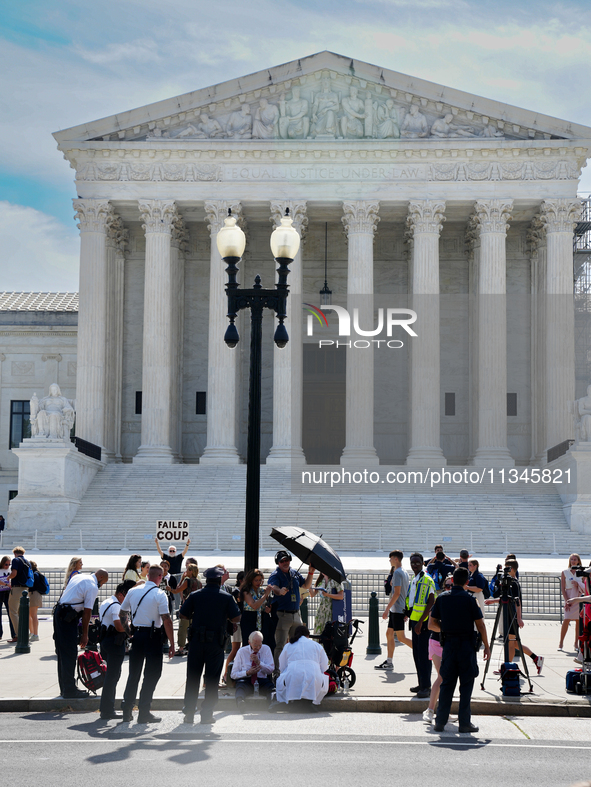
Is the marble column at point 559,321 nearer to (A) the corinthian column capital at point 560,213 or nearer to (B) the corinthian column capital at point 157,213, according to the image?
(A) the corinthian column capital at point 560,213

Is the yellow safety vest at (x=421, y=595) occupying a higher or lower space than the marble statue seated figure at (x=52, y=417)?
lower

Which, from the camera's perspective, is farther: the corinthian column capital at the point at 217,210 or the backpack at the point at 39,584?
the corinthian column capital at the point at 217,210

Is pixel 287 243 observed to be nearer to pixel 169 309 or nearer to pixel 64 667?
pixel 64 667

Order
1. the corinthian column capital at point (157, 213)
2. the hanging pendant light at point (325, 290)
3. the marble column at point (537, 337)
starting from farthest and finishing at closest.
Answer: the hanging pendant light at point (325, 290)
the marble column at point (537, 337)
the corinthian column capital at point (157, 213)

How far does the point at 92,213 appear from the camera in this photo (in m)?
44.9

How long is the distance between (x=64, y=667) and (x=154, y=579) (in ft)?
7.33

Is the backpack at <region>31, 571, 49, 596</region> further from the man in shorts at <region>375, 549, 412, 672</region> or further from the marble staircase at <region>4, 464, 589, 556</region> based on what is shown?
the marble staircase at <region>4, 464, 589, 556</region>

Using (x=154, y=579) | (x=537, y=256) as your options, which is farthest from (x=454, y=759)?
(x=537, y=256)

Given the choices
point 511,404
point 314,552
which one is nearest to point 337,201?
point 511,404

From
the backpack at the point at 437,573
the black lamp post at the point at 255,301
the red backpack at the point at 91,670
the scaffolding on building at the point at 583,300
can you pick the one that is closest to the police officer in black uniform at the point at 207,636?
the red backpack at the point at 91,670

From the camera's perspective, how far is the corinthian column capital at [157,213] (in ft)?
147

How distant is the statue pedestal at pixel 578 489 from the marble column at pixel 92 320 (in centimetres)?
1980

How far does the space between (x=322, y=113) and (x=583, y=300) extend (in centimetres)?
1771

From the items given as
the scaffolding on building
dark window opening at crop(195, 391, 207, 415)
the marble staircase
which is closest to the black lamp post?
the marble staircase
